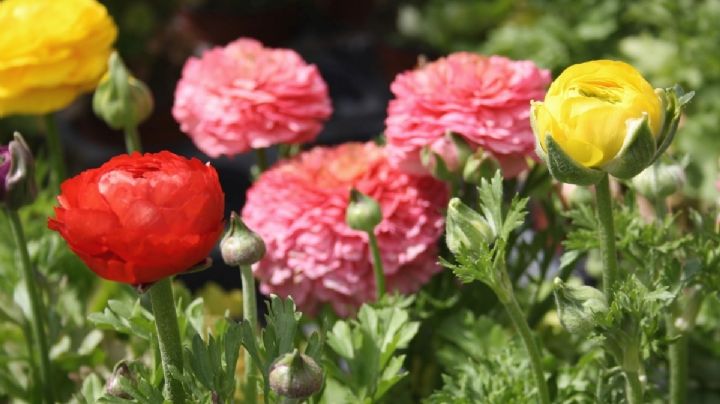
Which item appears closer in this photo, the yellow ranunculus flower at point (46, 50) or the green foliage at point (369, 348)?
the green foliage at point (369, 348)

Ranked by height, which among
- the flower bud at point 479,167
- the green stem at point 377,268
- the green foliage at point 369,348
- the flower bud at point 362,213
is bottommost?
the green foliage at point 369,348

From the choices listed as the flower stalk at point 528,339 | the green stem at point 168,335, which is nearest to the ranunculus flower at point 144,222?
the green stem at point 168,335

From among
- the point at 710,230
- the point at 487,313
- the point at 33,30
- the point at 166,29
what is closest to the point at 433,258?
the point at 487,313

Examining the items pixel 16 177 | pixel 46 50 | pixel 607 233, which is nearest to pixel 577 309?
pixel 607 233

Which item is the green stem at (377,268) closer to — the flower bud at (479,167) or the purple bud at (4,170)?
the flower bud at (479,167)

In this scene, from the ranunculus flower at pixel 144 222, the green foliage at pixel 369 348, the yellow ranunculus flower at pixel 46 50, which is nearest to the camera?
the ranunculus flower at pixel 144 222

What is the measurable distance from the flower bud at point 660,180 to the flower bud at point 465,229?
148 mm

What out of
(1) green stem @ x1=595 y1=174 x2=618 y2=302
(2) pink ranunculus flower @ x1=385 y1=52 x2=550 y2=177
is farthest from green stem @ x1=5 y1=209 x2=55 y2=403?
(1) green stem @ x1=595 y1=174 x2=618 y2=302

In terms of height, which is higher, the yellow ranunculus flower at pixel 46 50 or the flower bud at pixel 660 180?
the yellow ranunculus flower at pixel 46 50

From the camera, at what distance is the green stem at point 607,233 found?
48cm

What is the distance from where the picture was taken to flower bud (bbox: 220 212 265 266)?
1.75 feet

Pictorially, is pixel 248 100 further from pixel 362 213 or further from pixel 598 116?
pixel 598 116

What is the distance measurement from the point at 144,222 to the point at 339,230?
0.26 metres

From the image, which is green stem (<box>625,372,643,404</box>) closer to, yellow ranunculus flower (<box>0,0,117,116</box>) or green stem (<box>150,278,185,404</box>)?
green stem (<box>150,278,185,404</box>)
